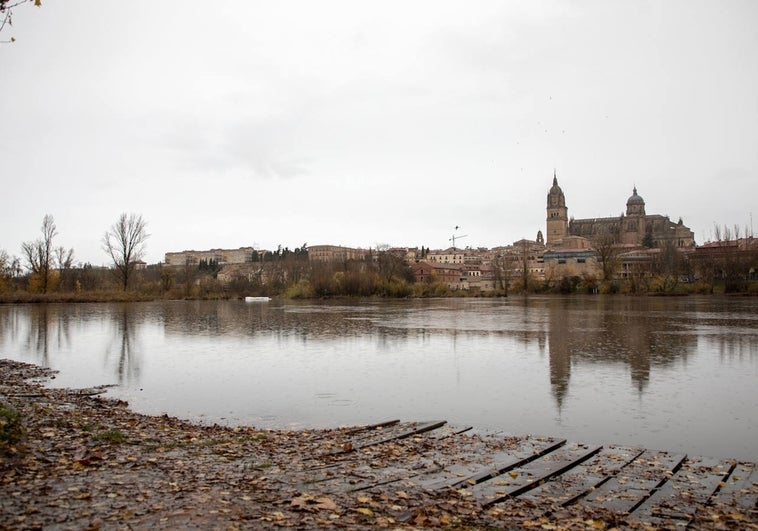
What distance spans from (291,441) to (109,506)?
3.97 meters

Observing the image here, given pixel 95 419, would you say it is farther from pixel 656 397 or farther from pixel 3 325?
pixel 3 325

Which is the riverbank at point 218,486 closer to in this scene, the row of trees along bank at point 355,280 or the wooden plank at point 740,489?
the wooden plank at point 740,489

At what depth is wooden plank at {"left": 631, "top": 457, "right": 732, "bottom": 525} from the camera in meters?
6.53

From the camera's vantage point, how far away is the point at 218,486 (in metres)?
6.93

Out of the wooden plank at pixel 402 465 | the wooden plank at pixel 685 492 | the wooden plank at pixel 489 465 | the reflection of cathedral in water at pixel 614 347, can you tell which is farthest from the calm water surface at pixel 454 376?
the wooden plank at pixel 402 465

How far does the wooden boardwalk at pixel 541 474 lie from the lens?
6891mm

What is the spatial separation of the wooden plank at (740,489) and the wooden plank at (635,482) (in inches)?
27.2

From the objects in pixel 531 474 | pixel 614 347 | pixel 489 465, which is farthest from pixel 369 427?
pixel 614 347

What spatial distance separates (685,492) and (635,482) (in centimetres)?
61

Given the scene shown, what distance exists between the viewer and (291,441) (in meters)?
9.74

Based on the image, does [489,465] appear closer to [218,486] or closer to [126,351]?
[218,486]

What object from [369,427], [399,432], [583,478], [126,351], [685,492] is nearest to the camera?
[685,492]

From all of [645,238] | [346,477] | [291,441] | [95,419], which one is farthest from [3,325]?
[645,238]

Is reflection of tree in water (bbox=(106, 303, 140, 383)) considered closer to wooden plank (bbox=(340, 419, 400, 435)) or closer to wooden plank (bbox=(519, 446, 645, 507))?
wooden plank (bbox=(340, 419, 400, 435))
